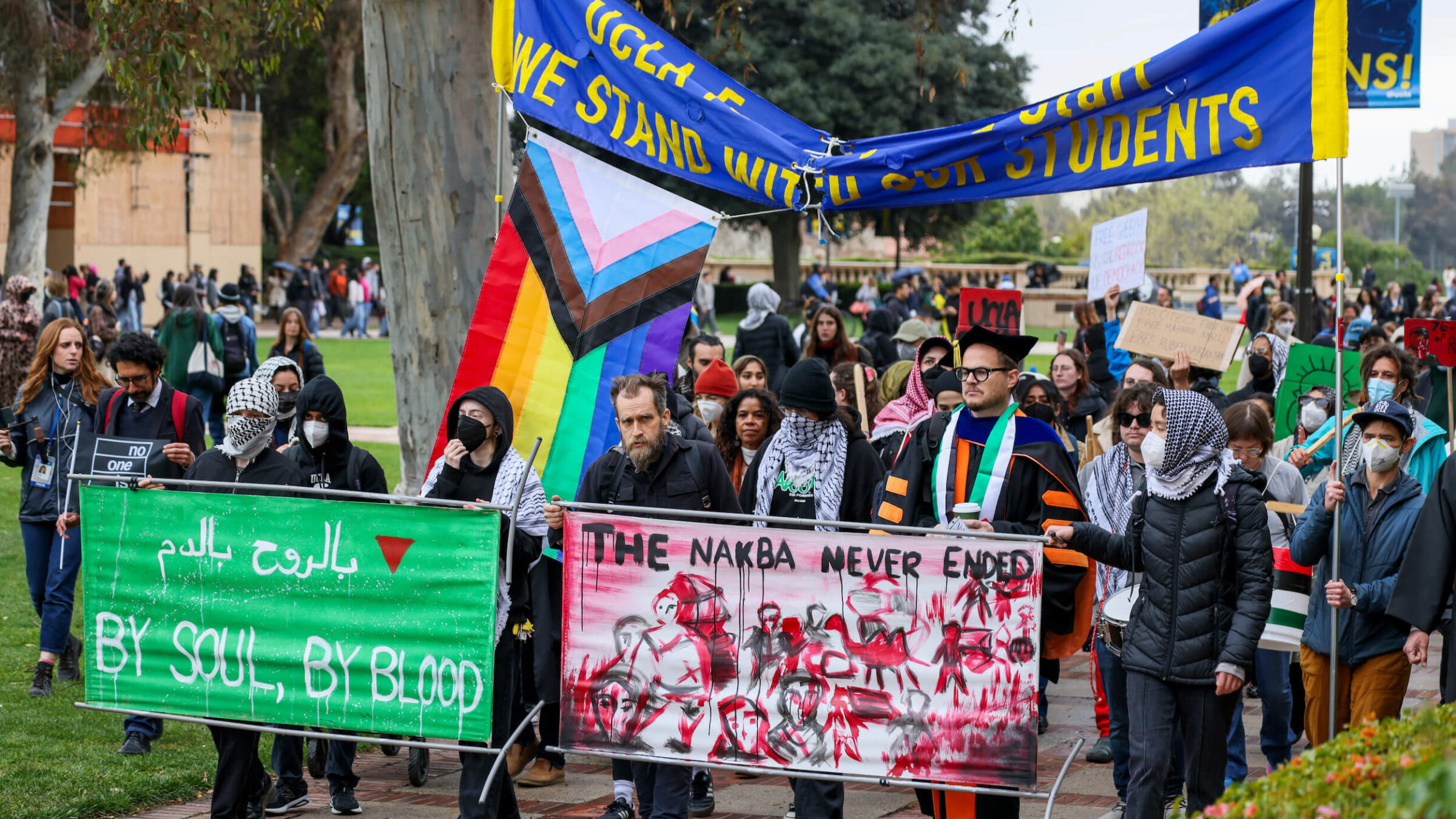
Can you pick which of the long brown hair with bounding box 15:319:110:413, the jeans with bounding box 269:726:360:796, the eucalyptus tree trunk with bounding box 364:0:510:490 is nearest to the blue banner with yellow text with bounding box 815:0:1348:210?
the eucalyptus tree trunk with bounding box 364:0:510:490

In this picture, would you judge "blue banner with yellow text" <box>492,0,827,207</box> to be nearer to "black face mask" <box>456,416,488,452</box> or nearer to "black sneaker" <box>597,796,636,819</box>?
"black face mask" <box>456,416,488,452</box>

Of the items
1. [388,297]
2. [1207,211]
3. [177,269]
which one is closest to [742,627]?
[388,297]

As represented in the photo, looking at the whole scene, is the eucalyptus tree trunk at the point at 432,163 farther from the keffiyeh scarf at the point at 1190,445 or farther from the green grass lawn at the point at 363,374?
the green grass lawn at the point at 363,374

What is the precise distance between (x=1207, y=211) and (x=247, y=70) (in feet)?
348

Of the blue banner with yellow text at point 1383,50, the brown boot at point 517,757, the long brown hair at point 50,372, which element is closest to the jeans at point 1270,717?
the brown boot at point 517,757

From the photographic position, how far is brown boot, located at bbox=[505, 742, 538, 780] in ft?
19.3

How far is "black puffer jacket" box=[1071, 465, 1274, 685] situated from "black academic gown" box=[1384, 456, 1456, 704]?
0.83 meters

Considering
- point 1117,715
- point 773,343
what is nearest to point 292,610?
point 1117,715

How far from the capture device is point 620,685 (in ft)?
18.1

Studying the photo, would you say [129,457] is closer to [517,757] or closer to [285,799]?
[285,799]

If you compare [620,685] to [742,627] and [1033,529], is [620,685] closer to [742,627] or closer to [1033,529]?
[742,627]

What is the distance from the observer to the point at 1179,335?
33.6ft

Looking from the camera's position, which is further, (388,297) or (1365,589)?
(388,297)

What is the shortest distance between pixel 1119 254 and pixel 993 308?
129 cm
